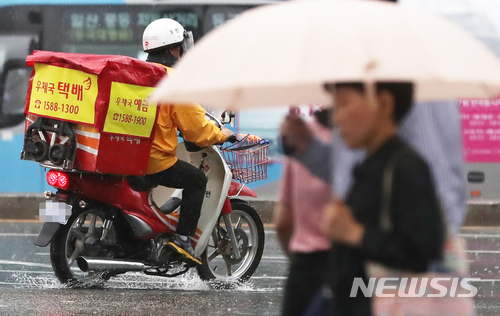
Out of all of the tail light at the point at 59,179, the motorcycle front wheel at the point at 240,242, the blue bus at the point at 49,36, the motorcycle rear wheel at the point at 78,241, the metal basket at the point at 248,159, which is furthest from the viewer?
the blue bus at the point at 49,36

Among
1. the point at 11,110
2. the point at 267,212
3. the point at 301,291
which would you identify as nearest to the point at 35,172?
the point at 11,110

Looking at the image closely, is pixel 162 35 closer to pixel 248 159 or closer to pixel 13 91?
pixel 248 159

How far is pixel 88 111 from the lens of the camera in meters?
5.31

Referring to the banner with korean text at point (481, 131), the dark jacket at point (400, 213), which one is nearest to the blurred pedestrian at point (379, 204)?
the dark jacket at point (400, 213)

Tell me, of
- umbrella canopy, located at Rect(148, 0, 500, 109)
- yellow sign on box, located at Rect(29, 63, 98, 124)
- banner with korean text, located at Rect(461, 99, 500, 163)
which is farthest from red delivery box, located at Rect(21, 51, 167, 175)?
banner with korean text, located at Rect(461, 99, 500, 163)

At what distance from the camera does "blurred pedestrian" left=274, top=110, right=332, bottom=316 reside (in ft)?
8.29

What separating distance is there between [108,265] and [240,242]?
4.20 ft

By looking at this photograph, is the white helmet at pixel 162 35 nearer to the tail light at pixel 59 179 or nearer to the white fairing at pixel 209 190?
the white fairing at pixel 209 190

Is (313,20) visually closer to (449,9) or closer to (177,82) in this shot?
(177,82)

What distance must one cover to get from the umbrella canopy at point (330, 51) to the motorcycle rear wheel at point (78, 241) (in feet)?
11.7

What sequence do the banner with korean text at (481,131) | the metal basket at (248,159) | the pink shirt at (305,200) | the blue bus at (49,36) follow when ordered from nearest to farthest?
the pink shirt at (305,200)
the metal basket at (248,159)
the banner with korean text at (481,131)
the blue bus at (49,36)

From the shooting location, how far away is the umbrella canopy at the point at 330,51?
200cm

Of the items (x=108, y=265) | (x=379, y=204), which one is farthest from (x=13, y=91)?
(x=379, y=204)

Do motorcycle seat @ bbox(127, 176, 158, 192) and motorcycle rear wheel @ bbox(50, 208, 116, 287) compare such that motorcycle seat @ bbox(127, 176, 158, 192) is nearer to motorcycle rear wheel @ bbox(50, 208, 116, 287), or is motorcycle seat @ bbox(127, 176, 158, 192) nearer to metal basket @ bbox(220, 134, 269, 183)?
motorcycle rear wheel @ bbox(50, 208, 116, 287)
